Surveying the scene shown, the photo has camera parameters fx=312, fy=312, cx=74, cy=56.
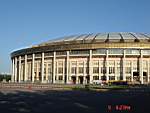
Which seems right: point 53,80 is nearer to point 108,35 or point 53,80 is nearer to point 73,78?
point 73,78

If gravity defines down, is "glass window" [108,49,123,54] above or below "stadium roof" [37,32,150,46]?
below

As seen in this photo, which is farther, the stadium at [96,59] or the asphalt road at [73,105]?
the stadium at [96,59]

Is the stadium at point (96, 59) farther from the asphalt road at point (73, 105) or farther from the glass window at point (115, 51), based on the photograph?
the asphalt road at point (73, 105)

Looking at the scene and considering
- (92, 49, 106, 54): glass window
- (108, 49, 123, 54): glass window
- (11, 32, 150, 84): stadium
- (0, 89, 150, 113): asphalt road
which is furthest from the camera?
(92, 49, 106, 54): glass window

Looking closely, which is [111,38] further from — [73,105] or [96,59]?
[73,105]

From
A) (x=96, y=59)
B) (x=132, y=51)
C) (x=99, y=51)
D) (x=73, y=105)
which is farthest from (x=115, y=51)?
(x=73, y=105)

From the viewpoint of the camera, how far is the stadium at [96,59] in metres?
89.7

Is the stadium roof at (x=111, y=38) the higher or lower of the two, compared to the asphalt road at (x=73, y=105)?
higher

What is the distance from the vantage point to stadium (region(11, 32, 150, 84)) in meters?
89.7

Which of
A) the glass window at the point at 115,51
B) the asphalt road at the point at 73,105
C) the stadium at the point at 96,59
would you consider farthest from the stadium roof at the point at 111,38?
the asphalt road at the point at 73,105

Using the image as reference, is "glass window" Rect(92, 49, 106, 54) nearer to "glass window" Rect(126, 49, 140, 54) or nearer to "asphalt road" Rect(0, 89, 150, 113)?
"glass window" Rect(126, 49, 140, 54)

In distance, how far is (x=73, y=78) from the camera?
94.5 metres

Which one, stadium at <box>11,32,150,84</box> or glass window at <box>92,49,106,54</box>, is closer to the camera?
stadium at <box>11,32,150,84</box>

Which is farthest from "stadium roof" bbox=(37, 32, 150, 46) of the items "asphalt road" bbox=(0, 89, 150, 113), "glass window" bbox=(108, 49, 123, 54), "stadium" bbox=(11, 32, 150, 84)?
"asphalt road" bbox=(0, 89, 150, 113)
